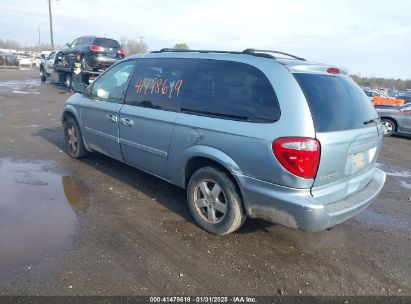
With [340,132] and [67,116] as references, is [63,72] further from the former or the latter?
[340,132]

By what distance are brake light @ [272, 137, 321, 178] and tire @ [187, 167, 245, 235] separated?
0.68 metres

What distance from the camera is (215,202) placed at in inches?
144

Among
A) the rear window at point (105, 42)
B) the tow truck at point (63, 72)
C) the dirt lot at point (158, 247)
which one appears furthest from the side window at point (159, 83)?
the rear window at point (105, 42)

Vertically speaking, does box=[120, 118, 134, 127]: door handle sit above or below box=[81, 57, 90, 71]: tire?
below

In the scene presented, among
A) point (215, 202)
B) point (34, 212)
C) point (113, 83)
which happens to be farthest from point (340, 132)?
point (34, 212)

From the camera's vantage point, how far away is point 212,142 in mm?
3502

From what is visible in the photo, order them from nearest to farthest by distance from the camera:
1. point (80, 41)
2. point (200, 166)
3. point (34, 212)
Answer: point (200, 166), point (34, 212), point (80, 41)

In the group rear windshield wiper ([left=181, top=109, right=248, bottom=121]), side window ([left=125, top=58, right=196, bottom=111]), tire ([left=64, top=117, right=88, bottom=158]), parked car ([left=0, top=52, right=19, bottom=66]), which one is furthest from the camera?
parked car ([left=0, top=52, right=19, bottom=66])

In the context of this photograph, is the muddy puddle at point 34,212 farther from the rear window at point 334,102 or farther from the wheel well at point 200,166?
the rear window at point 334,102

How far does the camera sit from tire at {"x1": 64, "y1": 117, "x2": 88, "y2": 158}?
5.86 metres

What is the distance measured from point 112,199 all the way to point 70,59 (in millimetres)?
14495

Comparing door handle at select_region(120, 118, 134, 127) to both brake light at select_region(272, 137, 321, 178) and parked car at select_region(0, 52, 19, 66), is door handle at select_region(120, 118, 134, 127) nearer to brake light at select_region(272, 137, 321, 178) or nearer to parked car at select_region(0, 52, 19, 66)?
brake light at select_region(272, 137, 321, 178)

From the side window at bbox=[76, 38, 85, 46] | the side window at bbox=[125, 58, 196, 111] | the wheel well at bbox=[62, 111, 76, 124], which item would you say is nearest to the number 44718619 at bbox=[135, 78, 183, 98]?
the side window at bbox=[125, 58, 196, 111]

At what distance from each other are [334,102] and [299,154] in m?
0.75
